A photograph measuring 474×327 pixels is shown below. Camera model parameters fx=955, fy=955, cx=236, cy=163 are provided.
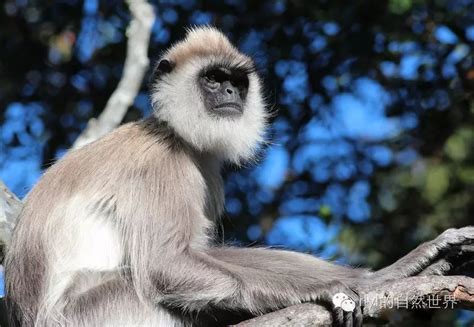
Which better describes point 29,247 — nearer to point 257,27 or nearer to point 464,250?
point 464,250

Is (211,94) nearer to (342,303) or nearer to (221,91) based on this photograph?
(221,91)

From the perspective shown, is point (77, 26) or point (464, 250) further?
point (77, 26)

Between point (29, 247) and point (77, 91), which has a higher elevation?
point (77, 91)

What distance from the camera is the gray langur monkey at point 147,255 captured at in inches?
240

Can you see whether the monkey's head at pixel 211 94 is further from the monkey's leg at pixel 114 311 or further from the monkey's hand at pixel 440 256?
the monkey's hand at pixel 440 256

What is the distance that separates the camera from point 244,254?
657 cm

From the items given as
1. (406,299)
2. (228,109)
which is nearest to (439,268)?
(406,299)

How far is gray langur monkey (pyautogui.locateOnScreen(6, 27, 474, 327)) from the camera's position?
609 centimetres

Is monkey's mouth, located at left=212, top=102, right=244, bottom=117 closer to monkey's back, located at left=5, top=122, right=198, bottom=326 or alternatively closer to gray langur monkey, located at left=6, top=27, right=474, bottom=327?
gray langur monkey, located at left=6, top=27, right=474, bottom=327

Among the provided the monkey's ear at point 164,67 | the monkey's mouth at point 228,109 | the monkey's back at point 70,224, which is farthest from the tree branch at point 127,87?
the monkey's back at point 70,224

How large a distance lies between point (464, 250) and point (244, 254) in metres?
1.47

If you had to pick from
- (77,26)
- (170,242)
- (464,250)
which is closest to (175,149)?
(170,242)

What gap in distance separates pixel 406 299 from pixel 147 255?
5.51 feet

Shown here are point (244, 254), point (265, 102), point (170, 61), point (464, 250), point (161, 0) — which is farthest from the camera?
point (161, 0)
